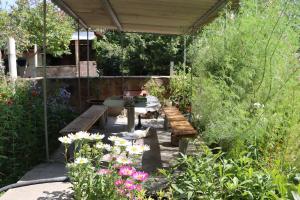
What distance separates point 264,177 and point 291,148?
0.77m

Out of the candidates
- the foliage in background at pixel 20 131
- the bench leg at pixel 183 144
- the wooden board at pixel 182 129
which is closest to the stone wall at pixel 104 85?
the foliage in background at pixel 20 131

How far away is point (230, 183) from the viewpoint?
92.1 inches

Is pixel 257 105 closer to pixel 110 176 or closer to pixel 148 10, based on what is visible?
pixel 110 176

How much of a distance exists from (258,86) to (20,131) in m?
2.91

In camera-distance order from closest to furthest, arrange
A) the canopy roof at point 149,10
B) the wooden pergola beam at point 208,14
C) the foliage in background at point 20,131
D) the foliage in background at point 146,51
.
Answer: the foliage in background at point 20,131 < the wooden pergola beam at point 208,14 < the canopy roof at point 149,10 < the foliage in background at point 146,51

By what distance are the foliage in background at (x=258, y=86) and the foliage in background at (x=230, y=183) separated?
0.58 metres

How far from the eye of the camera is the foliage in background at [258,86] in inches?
125

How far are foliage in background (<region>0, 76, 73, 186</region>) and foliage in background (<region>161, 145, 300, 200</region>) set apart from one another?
2.37 metres

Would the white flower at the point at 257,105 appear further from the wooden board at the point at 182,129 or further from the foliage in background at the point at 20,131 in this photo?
the foliage in background at the point at 20,131

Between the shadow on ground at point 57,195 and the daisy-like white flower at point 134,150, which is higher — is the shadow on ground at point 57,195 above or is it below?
below

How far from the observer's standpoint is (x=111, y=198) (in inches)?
94.1

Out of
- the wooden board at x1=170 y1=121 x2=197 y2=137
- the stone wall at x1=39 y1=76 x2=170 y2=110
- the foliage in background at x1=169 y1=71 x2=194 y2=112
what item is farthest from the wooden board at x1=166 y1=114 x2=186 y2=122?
the stone wall at x1=39 y1=76 x2=170 y2=110

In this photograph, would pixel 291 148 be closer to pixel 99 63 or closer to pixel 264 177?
pixel 264 177

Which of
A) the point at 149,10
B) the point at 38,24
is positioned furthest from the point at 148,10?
the point at 38,24
